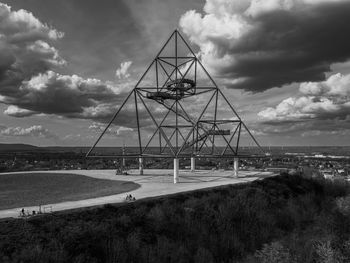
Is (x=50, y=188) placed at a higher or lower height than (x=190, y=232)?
higher

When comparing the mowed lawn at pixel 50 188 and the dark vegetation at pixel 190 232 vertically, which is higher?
the mowed lawn at pixel 50 188

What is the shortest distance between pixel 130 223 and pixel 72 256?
4.25 m

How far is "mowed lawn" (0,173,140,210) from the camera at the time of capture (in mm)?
22680

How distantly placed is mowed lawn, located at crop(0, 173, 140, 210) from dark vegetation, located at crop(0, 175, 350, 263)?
5.10 meters

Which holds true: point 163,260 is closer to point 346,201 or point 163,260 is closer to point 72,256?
point 72,256

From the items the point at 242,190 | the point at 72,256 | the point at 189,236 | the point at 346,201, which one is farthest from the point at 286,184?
the point at 72,256

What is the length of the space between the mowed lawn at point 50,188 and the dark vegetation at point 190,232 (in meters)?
5.10

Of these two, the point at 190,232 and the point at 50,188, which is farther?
the point at 50,188

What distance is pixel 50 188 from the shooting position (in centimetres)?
→ 2964

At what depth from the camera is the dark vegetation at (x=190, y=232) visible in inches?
588

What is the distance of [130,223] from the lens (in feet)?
62.2

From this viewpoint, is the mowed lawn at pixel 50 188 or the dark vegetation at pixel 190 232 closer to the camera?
the dark vegetation at pixel 190 232

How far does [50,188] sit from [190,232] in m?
14.9

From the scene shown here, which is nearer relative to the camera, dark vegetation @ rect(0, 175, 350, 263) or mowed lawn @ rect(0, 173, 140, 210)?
dark vegetation @ rect(0, 175, 350, 263)
